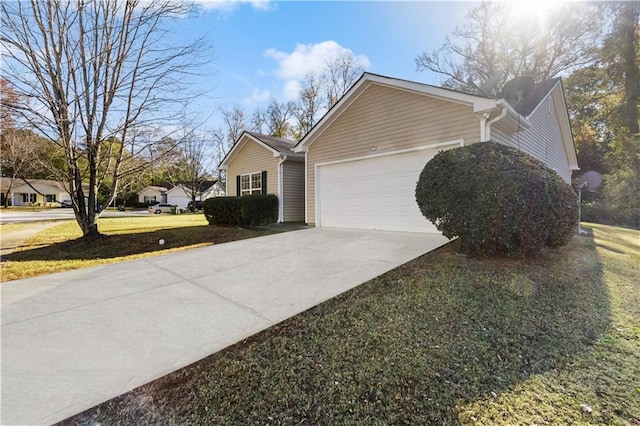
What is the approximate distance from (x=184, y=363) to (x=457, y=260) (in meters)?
4.23

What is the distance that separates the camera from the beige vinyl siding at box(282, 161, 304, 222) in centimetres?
1268

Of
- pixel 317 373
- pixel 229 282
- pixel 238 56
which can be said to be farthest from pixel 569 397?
pixel 238 56

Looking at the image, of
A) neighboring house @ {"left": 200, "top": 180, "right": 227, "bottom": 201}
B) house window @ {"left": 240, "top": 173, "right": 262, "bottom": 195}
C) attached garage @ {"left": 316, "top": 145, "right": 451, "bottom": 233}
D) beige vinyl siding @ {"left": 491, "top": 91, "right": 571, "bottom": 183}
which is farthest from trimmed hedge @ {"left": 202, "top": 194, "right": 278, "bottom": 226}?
neighboring house @ {"left": 200, "top": 180, "right": 227, "bottom": 201}

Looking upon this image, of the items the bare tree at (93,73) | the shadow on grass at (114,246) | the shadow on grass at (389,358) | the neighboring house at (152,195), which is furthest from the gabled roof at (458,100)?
the neighboring house at (152,195)

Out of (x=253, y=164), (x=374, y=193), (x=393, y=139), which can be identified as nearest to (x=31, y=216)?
(x=253, y=164)

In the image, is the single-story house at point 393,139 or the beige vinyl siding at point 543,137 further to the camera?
the beige vinyl siding at point 543,137

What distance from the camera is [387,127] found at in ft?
28.6

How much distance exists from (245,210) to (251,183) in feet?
9.75

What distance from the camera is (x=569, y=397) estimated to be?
2.11m

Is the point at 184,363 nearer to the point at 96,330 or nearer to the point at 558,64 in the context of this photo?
the point at 96,330

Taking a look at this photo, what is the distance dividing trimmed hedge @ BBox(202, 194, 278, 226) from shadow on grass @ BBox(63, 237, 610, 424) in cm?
832

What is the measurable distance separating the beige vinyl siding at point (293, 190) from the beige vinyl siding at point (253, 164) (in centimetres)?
46

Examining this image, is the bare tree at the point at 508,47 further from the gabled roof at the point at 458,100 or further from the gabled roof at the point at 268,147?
the gabled roof at the point at 268,147

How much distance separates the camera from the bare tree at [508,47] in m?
19.7
